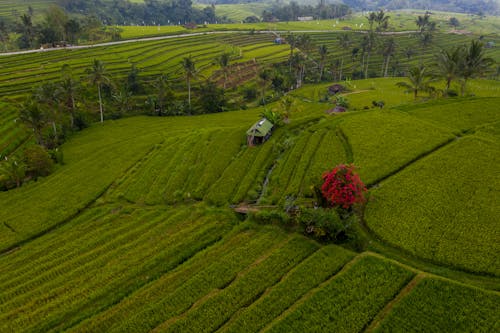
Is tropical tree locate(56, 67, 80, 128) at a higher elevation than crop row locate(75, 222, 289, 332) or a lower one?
higher

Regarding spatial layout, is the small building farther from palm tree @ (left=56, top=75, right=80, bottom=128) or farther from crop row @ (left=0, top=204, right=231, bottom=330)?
palm tree @ (left=56, top=75, right=80, bottom=128)

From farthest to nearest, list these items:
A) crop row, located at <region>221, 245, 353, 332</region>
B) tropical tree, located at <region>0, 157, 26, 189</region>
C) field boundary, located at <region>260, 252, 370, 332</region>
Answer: tropical tree, located at <region>0, 157, 26, 189</region>, crop row, located at <region>221, 245, 353, 332</region>, field boundary, located at <region>260, 252, 370, 332</region>

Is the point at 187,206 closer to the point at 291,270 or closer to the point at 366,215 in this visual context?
the point at 291,270

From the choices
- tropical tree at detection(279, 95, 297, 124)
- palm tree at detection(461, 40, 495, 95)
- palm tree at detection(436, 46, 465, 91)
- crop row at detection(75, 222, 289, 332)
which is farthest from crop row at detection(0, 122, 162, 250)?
palm tree at detection(461, 40, 495, 95)

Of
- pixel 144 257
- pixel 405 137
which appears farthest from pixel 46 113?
pixel 405 137

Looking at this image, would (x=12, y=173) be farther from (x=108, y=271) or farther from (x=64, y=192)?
(x=108, y=271)

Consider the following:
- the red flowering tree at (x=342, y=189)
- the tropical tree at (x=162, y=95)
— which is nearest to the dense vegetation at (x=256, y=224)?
the red flowering tree at (x=342, y=189)

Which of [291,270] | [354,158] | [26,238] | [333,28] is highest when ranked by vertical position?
[333,28]

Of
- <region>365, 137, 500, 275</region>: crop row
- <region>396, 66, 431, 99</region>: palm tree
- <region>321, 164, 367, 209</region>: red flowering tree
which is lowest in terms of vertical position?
<region>365, 137, 500, 275</region>: crop row
